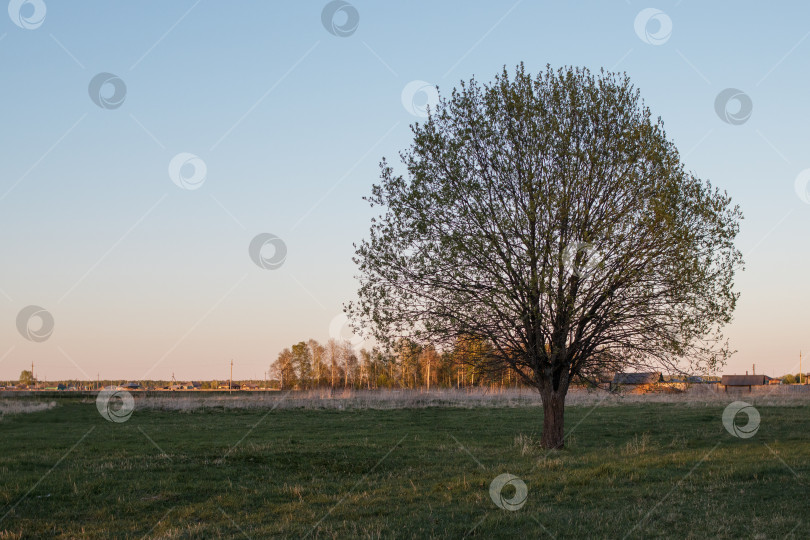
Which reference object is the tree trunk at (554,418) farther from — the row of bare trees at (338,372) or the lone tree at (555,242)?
the row of bare trees at (338,372)

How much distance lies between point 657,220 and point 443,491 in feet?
35.2

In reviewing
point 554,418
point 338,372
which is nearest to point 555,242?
point 554,418

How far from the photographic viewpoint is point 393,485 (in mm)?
14852

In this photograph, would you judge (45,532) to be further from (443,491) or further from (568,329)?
(568,329)

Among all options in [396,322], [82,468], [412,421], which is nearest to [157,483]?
[82,468]

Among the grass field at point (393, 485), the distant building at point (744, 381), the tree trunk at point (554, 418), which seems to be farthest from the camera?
the distant building at point (744, 381)

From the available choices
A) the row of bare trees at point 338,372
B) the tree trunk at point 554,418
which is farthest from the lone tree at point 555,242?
the row of bare trees at point 338,372

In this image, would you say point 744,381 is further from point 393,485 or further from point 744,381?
point 393,485

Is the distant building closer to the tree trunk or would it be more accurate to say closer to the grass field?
the grass field

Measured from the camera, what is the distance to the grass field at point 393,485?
10648 millimetres

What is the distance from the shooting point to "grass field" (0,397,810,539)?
34.9ft

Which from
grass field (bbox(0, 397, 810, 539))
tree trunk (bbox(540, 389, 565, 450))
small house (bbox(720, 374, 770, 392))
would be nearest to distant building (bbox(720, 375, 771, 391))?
small house (bbox(720, 374, 770, 392))

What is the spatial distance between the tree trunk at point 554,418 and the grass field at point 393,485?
78 cm

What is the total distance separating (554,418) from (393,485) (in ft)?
28.6
